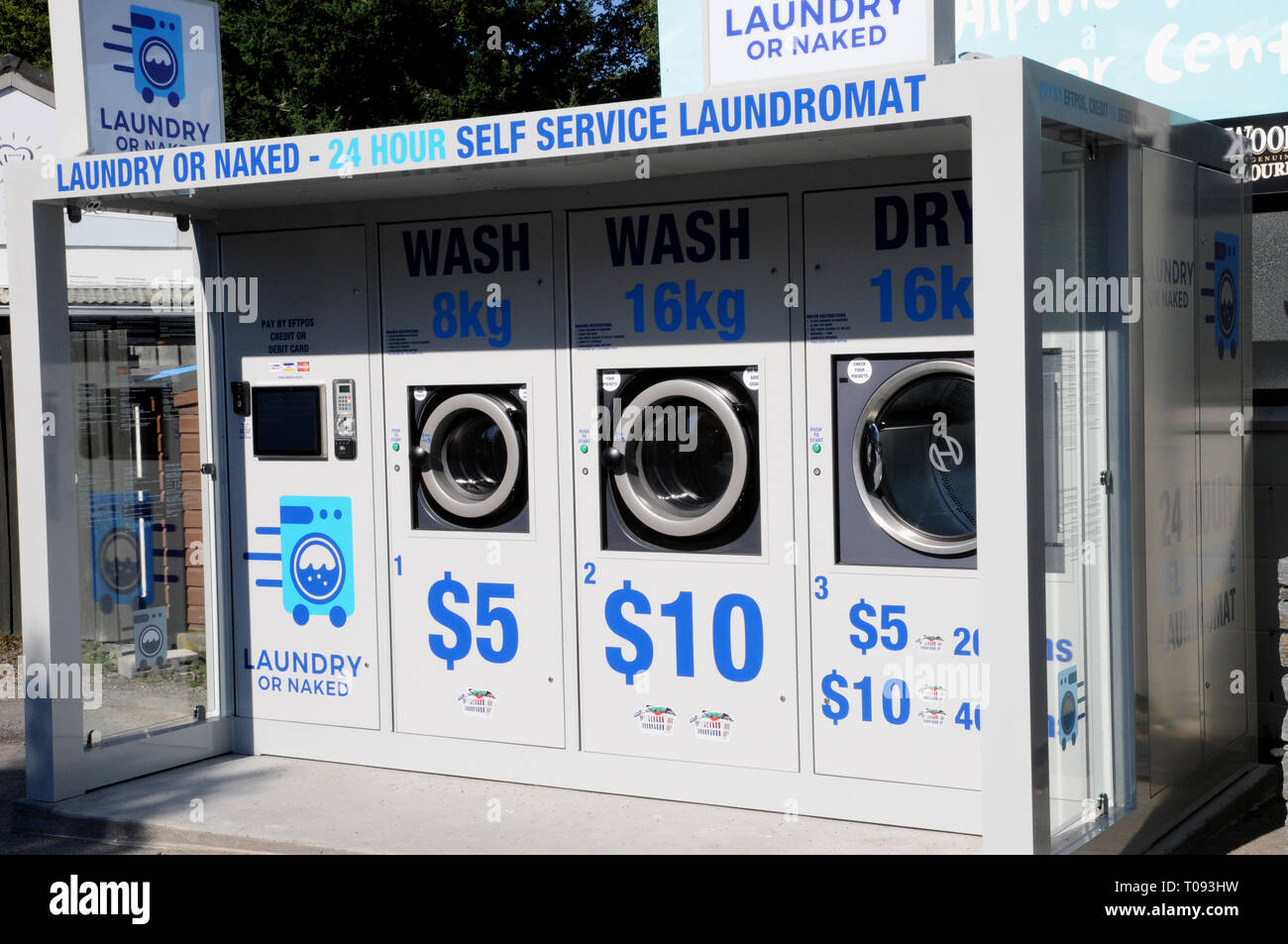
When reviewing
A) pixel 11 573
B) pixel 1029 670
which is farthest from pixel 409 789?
pixel 11 573

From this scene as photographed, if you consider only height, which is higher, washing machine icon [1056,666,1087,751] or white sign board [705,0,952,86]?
white sign board [705,0,952,86]

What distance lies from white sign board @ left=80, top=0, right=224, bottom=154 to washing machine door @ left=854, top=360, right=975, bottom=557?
2.99 m

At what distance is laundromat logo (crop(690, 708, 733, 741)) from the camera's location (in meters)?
5.51

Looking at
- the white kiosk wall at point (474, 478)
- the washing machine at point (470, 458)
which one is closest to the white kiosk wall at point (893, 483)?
the white kiosk wall at point (474, 478)

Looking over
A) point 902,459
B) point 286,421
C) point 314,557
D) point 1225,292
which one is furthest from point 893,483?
point 286,421

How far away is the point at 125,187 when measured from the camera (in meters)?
5.57

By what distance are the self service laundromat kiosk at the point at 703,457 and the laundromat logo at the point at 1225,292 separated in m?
0.03

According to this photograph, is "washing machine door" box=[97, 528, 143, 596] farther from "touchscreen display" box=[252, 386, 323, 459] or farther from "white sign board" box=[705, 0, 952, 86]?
"white sign board" box=[705, 0, 952, 86]

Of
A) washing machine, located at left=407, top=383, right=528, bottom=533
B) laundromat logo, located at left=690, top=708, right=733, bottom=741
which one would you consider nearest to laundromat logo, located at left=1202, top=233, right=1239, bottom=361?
laundromat logo, located at left=690, top=708, right=733, bottom=741

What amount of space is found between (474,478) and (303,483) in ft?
2.58

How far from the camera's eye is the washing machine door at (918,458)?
16.9 ft

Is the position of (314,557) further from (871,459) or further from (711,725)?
(871,459)

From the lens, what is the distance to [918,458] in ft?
17.1

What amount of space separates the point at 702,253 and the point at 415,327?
1.29 m
